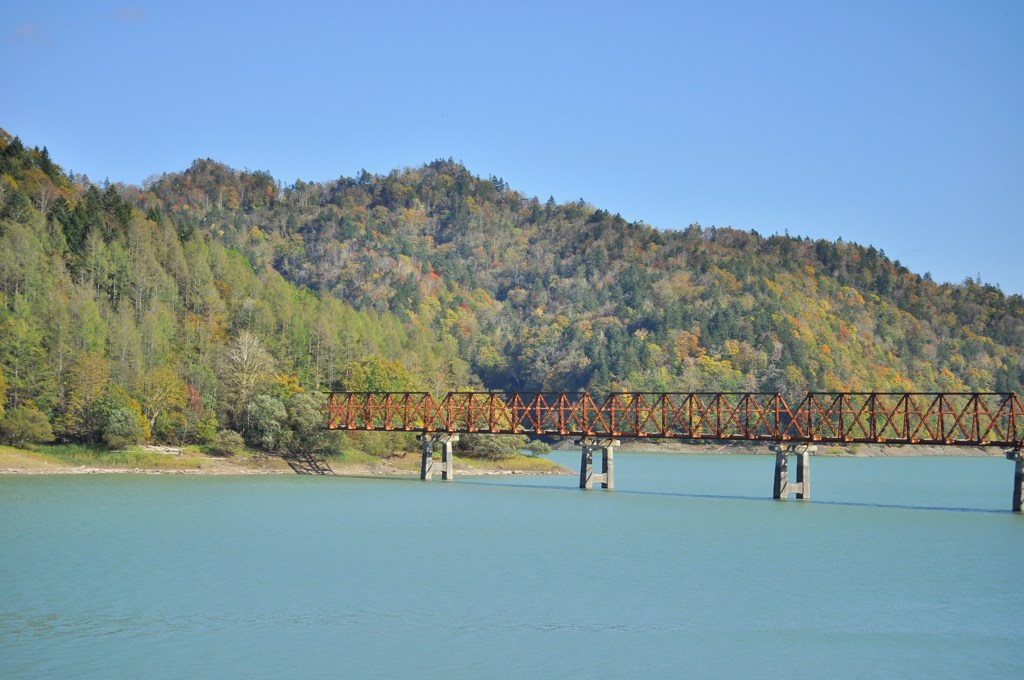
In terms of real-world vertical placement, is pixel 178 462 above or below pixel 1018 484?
below

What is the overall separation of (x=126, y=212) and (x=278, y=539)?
8367 cm

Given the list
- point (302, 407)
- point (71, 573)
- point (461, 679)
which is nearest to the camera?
point (461, 679)

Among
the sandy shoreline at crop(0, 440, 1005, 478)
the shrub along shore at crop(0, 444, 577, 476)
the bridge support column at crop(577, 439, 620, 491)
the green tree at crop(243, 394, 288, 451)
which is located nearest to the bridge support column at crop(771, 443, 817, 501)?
the sandy shoreline at crop(0, 440, 1005, 478)

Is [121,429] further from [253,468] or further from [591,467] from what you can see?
[591,467]

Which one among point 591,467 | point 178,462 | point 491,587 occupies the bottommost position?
point 491,587

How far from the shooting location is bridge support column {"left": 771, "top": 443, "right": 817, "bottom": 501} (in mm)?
77688

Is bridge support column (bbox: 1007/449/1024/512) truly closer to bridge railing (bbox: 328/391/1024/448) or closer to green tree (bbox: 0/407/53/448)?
→ bridge railing (bbox: 328/391/1024/448)

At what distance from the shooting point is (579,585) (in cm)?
4475

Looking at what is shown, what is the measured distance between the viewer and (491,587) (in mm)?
43812

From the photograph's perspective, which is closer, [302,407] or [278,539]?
[278,539]

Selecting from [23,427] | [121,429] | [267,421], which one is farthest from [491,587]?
[267,421]

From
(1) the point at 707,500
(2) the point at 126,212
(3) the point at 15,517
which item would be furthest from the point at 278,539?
(2) the point at 126,212

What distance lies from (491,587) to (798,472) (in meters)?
40.6

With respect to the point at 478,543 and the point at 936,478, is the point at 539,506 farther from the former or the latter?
the point at 936,478
